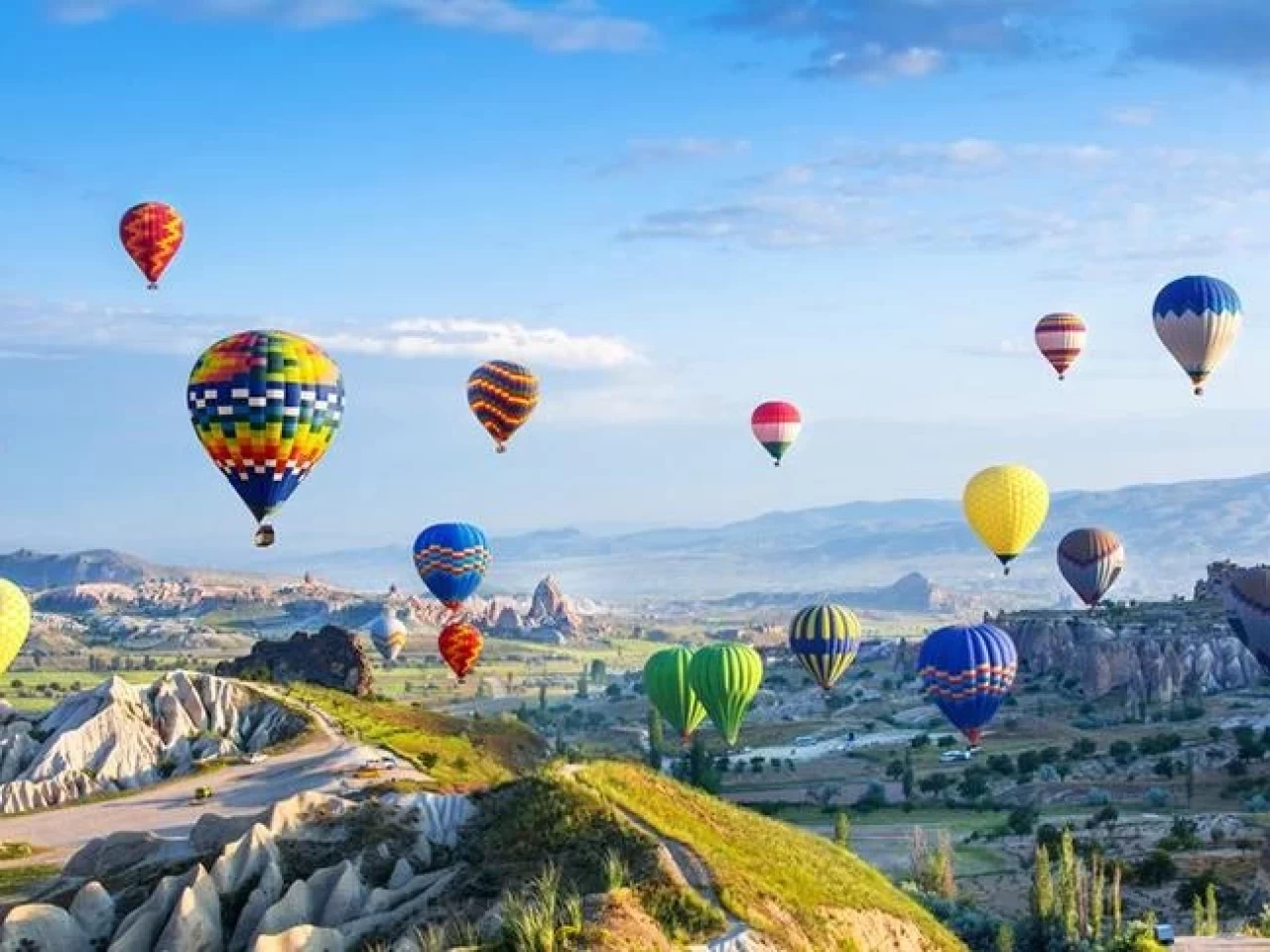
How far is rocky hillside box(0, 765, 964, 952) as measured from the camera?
124 feet

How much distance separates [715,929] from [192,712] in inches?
2220

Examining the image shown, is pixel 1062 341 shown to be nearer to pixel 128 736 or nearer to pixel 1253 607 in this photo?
pixel 1253 607

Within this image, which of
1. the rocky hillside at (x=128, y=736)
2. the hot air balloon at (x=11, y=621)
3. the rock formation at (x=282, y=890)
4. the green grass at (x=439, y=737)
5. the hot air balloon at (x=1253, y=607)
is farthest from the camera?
the hot air balloon at (x=1253, y=607)

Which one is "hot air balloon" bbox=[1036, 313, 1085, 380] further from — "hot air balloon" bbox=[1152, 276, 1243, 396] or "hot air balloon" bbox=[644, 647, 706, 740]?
"hot air balloon" bbox=[644, 647, 706, 740]

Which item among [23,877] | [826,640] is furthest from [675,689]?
[23,877]

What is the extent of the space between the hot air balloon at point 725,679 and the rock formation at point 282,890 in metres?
52.0

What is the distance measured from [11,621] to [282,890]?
53.5 meters

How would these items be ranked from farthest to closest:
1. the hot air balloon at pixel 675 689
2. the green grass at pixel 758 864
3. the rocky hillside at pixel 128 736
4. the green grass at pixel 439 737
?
the hot air balloon at pixel 675 689 → the green grass at pixel 439 737 → the rocky hillside at pixel 128 736 → the green grass at pixel 758 864

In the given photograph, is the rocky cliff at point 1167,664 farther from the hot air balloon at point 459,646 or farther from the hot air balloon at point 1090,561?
the hot air balloon at point 459,646

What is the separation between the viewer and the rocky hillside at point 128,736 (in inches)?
3221

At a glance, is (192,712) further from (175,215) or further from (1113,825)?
(1113,825)

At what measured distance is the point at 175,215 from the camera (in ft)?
352

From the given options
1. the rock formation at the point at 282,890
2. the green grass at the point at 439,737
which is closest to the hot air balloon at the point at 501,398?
the green grass at the point at 439,737

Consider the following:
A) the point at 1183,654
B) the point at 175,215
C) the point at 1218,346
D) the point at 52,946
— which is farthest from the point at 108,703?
the point at 1183,654
